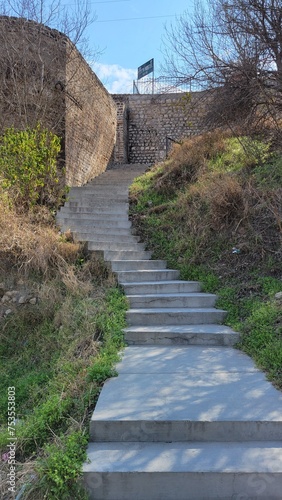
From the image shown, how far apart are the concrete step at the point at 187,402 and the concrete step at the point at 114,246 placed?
9.03 ft

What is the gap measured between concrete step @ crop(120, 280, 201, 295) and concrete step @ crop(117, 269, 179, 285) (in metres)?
0.23

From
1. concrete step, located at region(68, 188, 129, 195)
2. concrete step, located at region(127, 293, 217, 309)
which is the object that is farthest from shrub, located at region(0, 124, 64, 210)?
concrete step, located at region(127, 293, 217, 309)

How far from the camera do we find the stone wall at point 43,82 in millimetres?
7484

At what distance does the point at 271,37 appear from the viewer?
5.92 meters

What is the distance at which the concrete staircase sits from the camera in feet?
6.54

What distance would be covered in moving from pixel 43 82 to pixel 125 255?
4.70 m

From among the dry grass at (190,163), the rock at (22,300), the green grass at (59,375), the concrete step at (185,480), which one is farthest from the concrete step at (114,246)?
the concrete step at (185,480)

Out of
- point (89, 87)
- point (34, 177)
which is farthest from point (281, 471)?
point (89, 87)

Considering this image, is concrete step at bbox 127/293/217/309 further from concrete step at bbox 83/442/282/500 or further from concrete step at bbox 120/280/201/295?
concrete step at bbox 83/442/282/500

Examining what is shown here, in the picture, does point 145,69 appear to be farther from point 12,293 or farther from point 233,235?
point 12,293

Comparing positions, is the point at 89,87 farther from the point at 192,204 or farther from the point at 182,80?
the point at 192,204

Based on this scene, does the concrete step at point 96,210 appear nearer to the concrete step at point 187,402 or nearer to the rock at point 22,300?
the rock at point 22,300

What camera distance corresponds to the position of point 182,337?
377 cm

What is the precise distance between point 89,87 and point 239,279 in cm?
740
